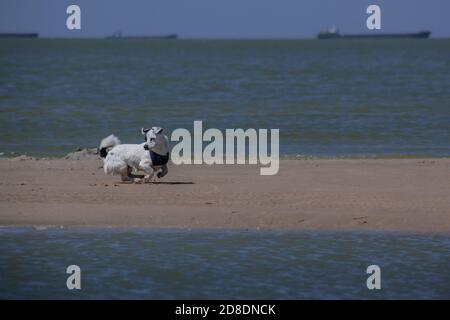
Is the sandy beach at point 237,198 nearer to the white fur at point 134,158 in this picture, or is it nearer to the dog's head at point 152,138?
the white fur at point 134,158

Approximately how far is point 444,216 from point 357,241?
1689mm

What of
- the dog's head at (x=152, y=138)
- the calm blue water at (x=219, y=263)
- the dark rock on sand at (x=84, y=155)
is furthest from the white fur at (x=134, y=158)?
the dark rock on sand at (x=84, y=155)

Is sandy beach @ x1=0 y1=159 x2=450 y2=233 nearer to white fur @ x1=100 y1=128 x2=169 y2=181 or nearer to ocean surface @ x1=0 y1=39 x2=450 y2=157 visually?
white fur @ x1=100 y1=128 x2=169 y2=181

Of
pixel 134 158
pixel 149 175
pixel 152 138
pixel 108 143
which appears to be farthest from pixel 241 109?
pixel 152 138

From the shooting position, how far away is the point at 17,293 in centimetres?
1162

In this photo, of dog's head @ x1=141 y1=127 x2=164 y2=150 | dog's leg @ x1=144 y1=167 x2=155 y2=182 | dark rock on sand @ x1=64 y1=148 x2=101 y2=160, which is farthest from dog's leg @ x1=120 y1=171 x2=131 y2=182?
dark rock on sand @ x1=64 y1=148 x2=101 y2=160

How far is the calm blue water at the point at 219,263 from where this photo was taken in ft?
38.4

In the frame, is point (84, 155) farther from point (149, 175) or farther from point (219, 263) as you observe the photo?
point (219, 263)

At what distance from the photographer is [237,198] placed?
53.0ft

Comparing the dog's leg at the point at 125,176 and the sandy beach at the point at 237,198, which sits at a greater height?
the dog's leg at the point at 125,176

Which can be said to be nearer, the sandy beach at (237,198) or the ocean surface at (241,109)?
the sandy beach at (237,198)

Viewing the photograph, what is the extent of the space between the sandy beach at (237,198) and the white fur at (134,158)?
0.70 ft
